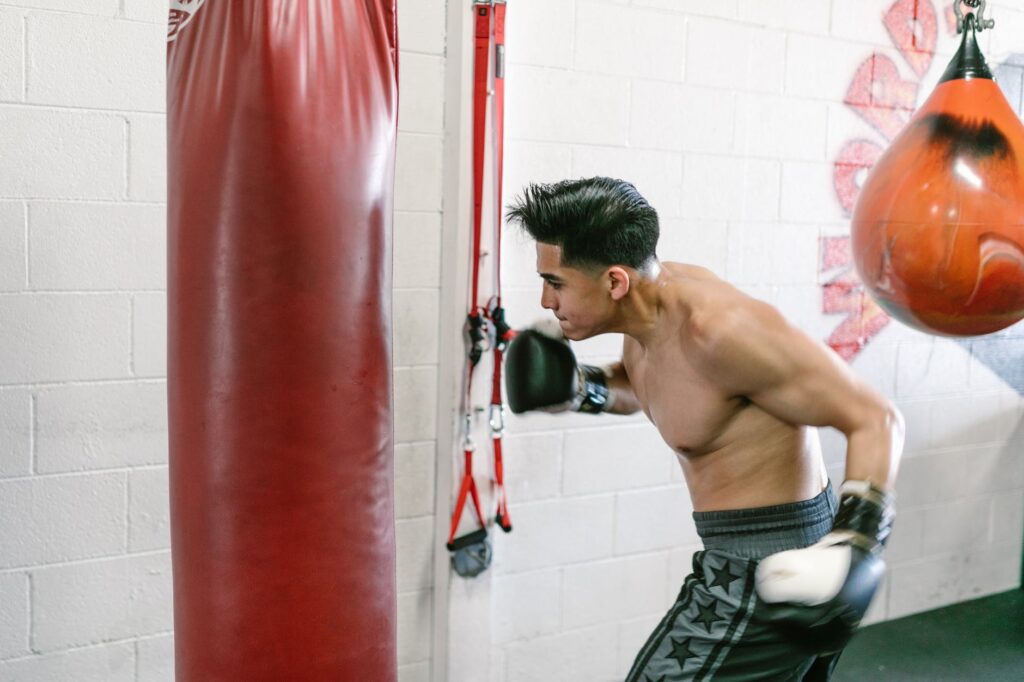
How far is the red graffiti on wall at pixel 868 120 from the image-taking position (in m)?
3.53

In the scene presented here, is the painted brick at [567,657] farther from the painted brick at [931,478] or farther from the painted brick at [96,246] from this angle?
the painted brick at [96,246]

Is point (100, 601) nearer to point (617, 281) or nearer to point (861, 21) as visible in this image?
point (617, 281)

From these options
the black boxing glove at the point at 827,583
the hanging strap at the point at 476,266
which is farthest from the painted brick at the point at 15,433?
the black boxing glove at the point at 827,583

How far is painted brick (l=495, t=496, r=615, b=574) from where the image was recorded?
3.01 m

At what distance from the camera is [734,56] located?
3.23 meters

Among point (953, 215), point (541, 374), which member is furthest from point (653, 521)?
point (953, 215)

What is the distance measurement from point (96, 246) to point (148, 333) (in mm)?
246

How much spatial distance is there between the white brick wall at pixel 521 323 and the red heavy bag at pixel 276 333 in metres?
1.00

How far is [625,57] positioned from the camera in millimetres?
3014

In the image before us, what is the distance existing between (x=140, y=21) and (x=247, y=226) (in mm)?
1254

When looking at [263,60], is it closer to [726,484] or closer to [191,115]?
[191,115]

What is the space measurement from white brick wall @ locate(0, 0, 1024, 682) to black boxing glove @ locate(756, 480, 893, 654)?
1381 mm

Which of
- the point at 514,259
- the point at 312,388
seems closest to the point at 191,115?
the point at 312,388

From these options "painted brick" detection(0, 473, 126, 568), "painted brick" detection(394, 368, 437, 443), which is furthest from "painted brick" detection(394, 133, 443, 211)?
"painted brick" detection(0, 473, 126, 568)
